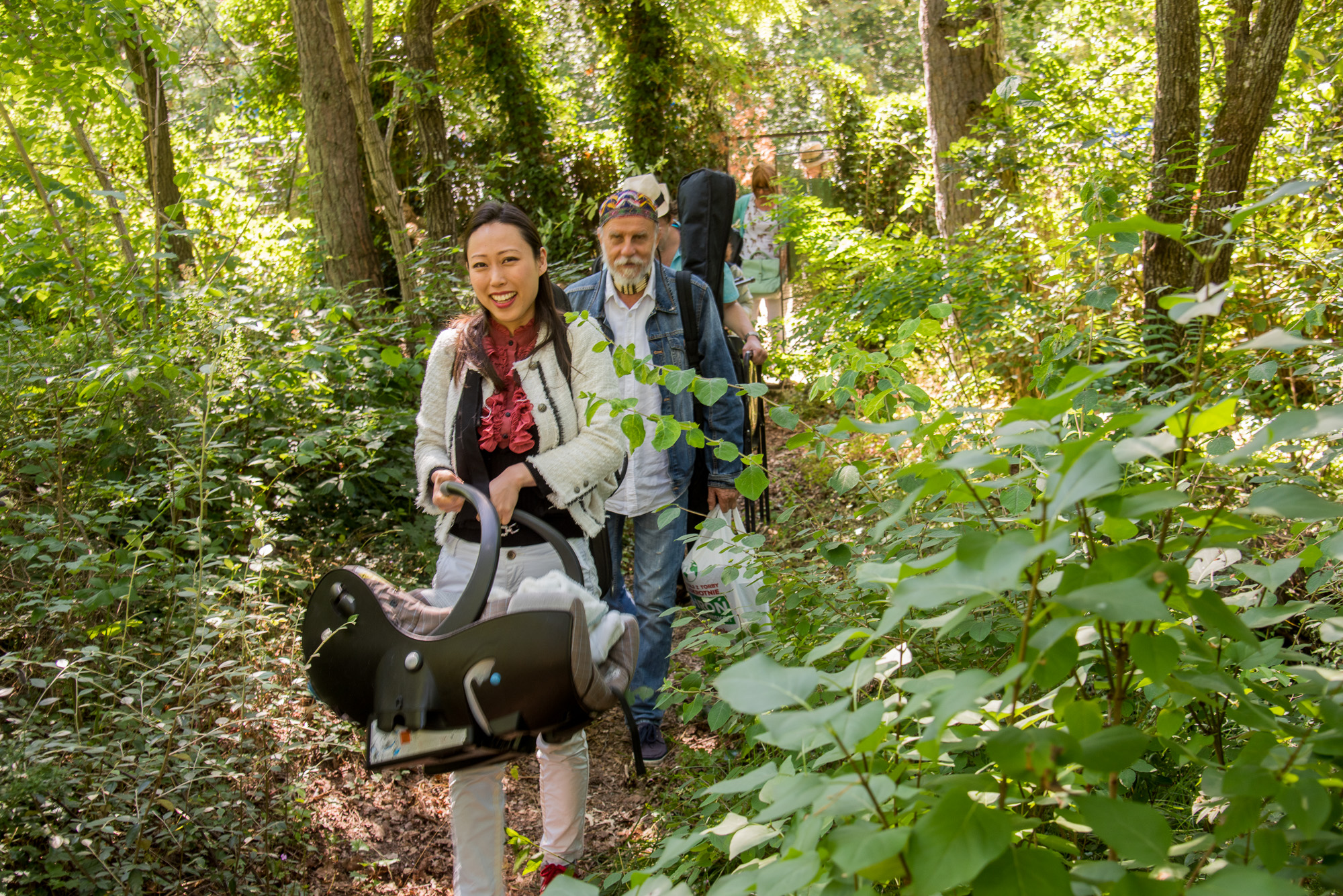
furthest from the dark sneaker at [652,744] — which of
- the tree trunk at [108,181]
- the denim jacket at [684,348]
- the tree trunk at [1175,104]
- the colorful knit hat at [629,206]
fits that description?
the tree trunk at [1175,104]

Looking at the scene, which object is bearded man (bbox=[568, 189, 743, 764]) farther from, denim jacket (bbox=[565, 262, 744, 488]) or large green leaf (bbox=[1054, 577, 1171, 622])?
large green leaf (bbox=[1054, 577, 1171, 622])

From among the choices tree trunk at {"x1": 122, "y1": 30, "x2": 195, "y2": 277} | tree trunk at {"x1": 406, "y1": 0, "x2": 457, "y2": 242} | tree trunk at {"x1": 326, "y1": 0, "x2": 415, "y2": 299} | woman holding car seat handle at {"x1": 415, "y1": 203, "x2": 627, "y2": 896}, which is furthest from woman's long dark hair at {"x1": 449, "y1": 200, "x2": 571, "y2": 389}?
tree trunk at {"x1": 406, "y1": 0, "x2": 457, "y2": 242}

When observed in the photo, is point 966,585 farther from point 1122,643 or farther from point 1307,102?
point 1307,102

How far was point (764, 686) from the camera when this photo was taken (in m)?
0.98

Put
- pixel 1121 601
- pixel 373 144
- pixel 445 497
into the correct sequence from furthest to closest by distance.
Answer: pixel 373 144 → pixel 445 497 → pixel 1121 601

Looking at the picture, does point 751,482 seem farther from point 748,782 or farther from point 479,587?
point 748,782

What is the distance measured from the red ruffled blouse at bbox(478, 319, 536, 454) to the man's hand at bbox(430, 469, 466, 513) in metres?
0.21

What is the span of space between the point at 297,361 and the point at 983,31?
5.68 m

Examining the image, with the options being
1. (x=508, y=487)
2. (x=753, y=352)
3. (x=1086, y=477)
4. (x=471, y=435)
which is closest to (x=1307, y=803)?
(x=1086, y=477)

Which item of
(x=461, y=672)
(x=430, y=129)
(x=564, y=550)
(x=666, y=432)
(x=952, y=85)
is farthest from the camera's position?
(x=430, y=129)

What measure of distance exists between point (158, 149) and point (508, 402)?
241 inches

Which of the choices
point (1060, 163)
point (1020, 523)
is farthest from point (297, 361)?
point (1060, 163)

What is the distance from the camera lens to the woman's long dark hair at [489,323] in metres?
2.82

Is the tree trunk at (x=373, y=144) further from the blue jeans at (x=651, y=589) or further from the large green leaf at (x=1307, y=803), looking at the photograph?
the large green leaf at (x=1307, y=803)
